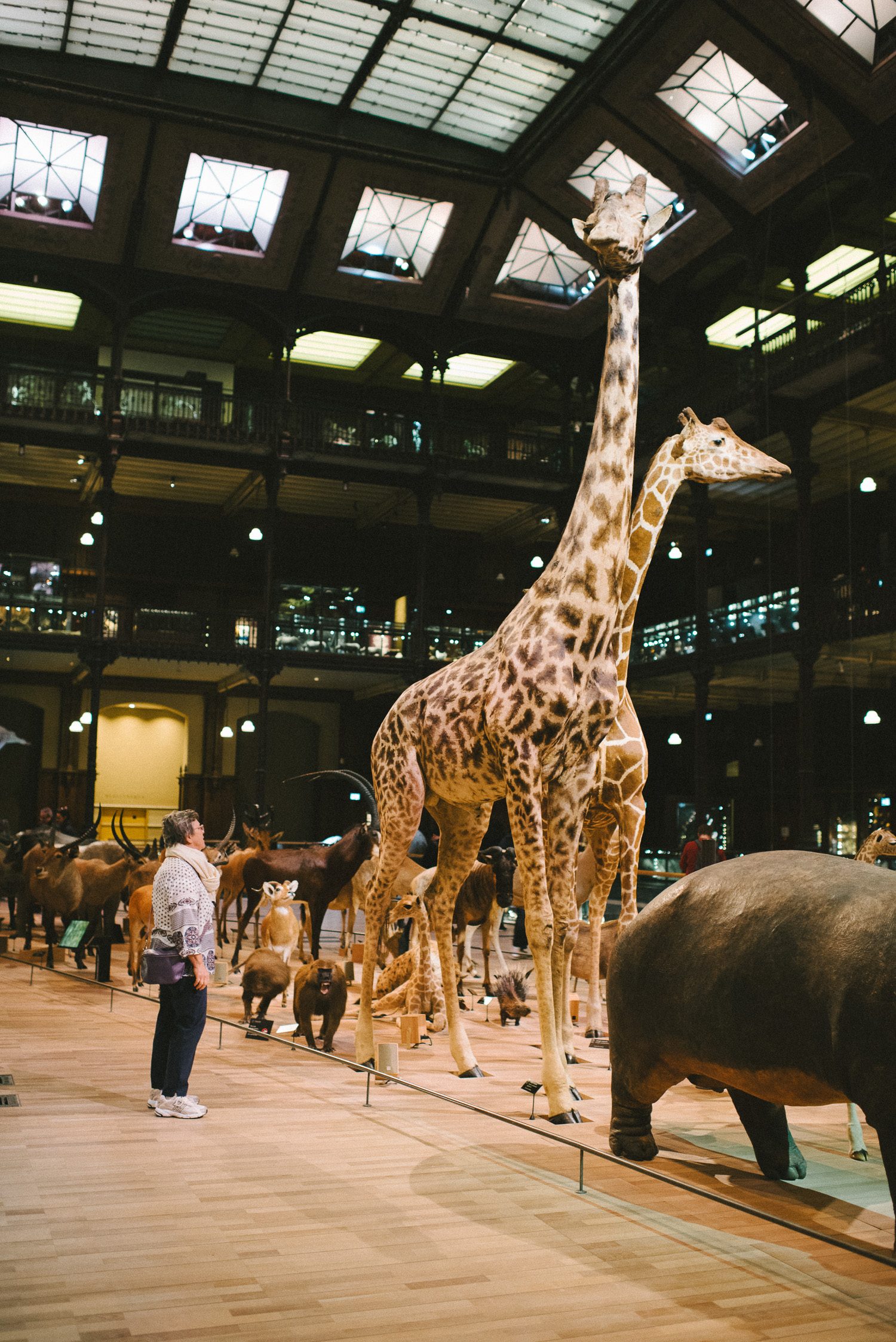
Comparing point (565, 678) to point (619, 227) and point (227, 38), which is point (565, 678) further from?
point (227, 38)

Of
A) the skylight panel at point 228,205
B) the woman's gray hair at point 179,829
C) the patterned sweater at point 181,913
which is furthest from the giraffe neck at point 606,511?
the skylight panel at point 228,205

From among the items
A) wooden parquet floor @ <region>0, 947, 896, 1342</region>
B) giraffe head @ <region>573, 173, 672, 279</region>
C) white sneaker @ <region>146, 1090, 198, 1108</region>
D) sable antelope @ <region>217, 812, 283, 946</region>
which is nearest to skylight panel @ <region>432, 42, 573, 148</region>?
sable antelope @ <region>217, 812, 283, 946</region>

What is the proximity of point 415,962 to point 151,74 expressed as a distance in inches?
707

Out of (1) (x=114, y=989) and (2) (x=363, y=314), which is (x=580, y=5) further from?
(1) (x=114, y=989)

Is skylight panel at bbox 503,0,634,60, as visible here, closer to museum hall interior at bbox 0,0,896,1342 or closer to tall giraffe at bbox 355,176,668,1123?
museum hall interior at bbox 0,0,896,1342

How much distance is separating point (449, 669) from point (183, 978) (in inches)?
79.2

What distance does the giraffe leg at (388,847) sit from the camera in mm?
6223

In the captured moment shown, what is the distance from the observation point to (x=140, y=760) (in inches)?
1105

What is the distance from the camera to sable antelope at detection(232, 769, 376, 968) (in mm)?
11086

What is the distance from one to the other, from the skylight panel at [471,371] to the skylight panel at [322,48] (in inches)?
268

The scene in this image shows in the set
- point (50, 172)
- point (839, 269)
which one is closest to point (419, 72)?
point (50, 172)

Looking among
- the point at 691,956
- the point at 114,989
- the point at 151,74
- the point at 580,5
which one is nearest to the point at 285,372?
the point at 151,74

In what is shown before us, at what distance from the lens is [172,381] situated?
2366 cm

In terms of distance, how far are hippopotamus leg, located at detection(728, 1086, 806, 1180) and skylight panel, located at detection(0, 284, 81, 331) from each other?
75.7ft
